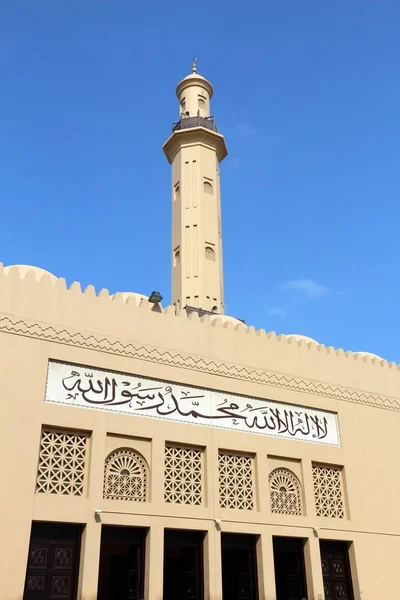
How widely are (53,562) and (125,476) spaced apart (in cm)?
146

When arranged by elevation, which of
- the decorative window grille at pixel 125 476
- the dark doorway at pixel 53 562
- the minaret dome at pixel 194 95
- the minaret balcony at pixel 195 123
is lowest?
the dark doorway at pixel 53 562

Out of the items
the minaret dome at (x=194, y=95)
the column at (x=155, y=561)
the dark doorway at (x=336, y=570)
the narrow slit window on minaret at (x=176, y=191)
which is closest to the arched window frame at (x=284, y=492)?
the dark doorway at (x=336, y=570)

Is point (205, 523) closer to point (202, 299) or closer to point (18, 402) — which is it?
point (18, 402)

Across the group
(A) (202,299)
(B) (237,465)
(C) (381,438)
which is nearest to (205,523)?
(B) (237,465)

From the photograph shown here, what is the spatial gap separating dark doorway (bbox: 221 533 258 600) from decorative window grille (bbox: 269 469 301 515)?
68cm

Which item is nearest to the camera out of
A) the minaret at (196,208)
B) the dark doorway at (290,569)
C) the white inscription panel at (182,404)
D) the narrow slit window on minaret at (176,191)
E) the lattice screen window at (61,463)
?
the lattice screen window at (61,463)

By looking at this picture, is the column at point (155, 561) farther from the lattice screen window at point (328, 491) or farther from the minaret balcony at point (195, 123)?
the minaret balcony at point (195, 123)

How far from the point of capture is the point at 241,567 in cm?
959

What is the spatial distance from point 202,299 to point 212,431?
20.5ft

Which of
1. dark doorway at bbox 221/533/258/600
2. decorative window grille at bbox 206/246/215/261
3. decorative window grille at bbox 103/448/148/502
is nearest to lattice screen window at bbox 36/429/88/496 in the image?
decorative window grille at bbox 103/448/148/502

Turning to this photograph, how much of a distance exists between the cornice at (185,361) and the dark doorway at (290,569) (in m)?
2.53

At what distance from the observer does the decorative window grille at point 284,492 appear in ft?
32.1

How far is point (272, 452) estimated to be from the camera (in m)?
9.96

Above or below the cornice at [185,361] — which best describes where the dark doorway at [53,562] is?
below
